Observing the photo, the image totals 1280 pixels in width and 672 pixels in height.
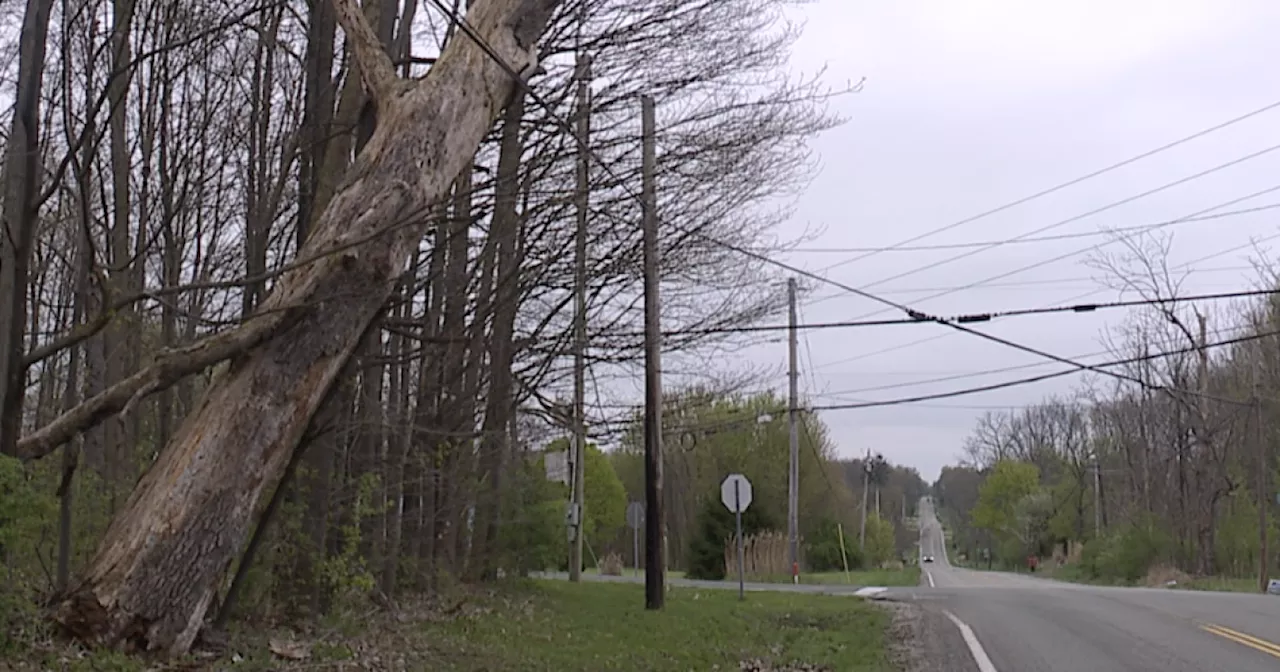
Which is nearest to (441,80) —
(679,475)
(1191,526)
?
(679,475)

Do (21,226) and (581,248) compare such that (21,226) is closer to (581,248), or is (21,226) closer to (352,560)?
(352,560)

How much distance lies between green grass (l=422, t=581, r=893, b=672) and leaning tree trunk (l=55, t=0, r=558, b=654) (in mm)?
2637

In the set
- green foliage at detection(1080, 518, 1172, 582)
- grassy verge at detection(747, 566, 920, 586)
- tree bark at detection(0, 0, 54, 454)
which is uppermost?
tree bark at detection(0, 0, 54, 454)

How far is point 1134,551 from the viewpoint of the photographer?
46094 mm

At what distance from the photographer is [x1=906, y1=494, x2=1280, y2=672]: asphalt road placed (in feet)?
40.8

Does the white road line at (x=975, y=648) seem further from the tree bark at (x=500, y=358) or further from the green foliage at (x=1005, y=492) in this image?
the green foliage at (x=1005, y=492)

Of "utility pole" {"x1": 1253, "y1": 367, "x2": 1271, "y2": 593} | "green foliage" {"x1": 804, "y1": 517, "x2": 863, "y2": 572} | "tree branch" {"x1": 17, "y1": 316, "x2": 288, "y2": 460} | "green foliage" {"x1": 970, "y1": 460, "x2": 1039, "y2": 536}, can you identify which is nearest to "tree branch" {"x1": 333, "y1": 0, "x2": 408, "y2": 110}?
"tree branch" {"x1": 17, "y1": 316, "x2": 288, "y2": 460}

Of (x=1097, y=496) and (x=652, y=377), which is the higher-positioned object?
(x=1097, y=496)

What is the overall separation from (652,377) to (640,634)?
4266 mm

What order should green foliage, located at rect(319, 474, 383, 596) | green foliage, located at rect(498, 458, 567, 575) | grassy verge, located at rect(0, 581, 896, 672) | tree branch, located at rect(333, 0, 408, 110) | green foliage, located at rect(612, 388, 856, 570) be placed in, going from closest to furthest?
grassy verge, located at rect(0, 581, 896, 672), tree branch, located at rect(333, 0, 408, 110), green foliage, located at rect(319, 474, 383, 596), green foliage, located at rect(498, 458, 567, 575), green foliage, located at rect(612, 388, 856, 570)

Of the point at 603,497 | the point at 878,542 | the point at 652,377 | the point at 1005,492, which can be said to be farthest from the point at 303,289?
the point at 1005,492

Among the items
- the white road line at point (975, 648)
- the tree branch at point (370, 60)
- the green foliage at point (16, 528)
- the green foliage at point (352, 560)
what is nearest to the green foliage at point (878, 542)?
the white road line at point (975, 648)

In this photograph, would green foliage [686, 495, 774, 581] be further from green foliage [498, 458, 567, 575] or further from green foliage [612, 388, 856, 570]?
green foliage [498, 458, 567, 575]

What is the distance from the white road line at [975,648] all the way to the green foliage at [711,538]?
2360 centimetres
